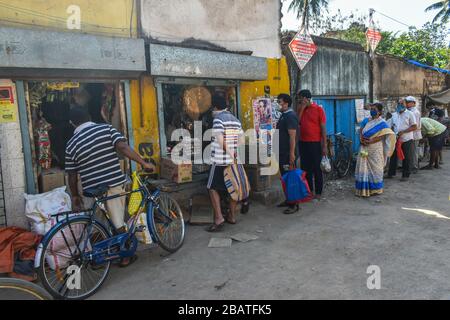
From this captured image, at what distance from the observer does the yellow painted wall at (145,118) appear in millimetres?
5758

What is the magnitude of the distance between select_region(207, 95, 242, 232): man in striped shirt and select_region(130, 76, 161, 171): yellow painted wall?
1203 mm

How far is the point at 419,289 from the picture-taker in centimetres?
346

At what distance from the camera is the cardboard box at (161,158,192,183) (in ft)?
19.4

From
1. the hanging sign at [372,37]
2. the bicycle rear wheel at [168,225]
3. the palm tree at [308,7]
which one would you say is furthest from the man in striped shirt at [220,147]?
the palm tree at [308,7]

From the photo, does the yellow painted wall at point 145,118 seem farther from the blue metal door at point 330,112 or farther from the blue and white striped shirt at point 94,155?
the blue metal door at point 330,112

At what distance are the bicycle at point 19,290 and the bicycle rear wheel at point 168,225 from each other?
1.88 metres

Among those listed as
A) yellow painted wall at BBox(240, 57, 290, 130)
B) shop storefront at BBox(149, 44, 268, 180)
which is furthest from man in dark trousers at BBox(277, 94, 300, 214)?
yellow painted wall at BBox(240, 57, 290, 130)

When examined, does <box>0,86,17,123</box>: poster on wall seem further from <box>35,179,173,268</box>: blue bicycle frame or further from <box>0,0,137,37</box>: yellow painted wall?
<box>35,179,173,268</box>: blue bicycle frame

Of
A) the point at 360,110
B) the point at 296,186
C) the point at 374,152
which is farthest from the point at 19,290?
the point at 360,110

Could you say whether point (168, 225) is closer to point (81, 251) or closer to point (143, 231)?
point (143, 231)

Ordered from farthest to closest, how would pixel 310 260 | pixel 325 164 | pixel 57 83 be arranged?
pixel 325 164
pixel 57 83
pixel 310 260

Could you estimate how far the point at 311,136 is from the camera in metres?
6.65

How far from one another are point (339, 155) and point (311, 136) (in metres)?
2.87

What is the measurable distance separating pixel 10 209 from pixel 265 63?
5.10 m
